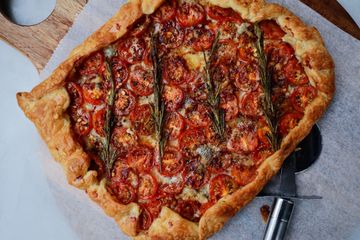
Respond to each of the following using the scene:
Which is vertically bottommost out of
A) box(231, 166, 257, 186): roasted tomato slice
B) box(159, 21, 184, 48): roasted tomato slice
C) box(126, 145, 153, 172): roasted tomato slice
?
box(126, 145, 153, 172): roasted tomato slice

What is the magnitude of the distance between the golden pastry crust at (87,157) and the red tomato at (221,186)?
56mm

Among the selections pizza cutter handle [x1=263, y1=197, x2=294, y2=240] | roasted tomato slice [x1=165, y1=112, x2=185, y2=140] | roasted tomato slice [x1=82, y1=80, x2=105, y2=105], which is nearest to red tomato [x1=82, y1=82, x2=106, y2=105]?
roasted tomato slice [x1=82, y1=80, x2=105, y2=105]

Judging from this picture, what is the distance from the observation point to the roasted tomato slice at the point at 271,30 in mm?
4016

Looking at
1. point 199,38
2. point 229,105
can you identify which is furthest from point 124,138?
point 199,38

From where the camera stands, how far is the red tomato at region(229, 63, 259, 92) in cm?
396

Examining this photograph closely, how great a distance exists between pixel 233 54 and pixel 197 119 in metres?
0.53

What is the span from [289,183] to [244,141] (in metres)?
0.50

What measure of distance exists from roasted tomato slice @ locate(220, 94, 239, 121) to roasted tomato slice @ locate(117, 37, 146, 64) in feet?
2.17

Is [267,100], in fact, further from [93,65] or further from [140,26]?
[93,65]

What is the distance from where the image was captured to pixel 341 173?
4.25 metres

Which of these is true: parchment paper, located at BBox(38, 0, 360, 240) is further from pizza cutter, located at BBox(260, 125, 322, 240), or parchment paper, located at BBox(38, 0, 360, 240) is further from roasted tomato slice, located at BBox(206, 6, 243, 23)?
roasted tomato slice, located at BBox(206, 6, 243, 23)

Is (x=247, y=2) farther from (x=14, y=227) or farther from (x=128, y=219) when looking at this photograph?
(x=14, y=227)

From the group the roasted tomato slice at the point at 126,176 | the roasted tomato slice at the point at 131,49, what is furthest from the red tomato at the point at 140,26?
the roasted tomato slice at the point at 126,176

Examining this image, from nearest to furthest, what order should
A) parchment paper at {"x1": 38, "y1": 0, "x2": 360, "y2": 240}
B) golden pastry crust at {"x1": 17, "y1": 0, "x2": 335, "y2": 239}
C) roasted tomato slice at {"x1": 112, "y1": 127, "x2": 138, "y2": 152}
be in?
golden pastry crust at {"x1": 17, "y1": 0, "x2": 335, "y2": 239} → roasted tomato slice at {"x1": 112, "y1": 127, "x2": 138, "y2": 152} → parchment paper at {"x1": 38, "y1": 0, "x2": 360, "y2": 240}
